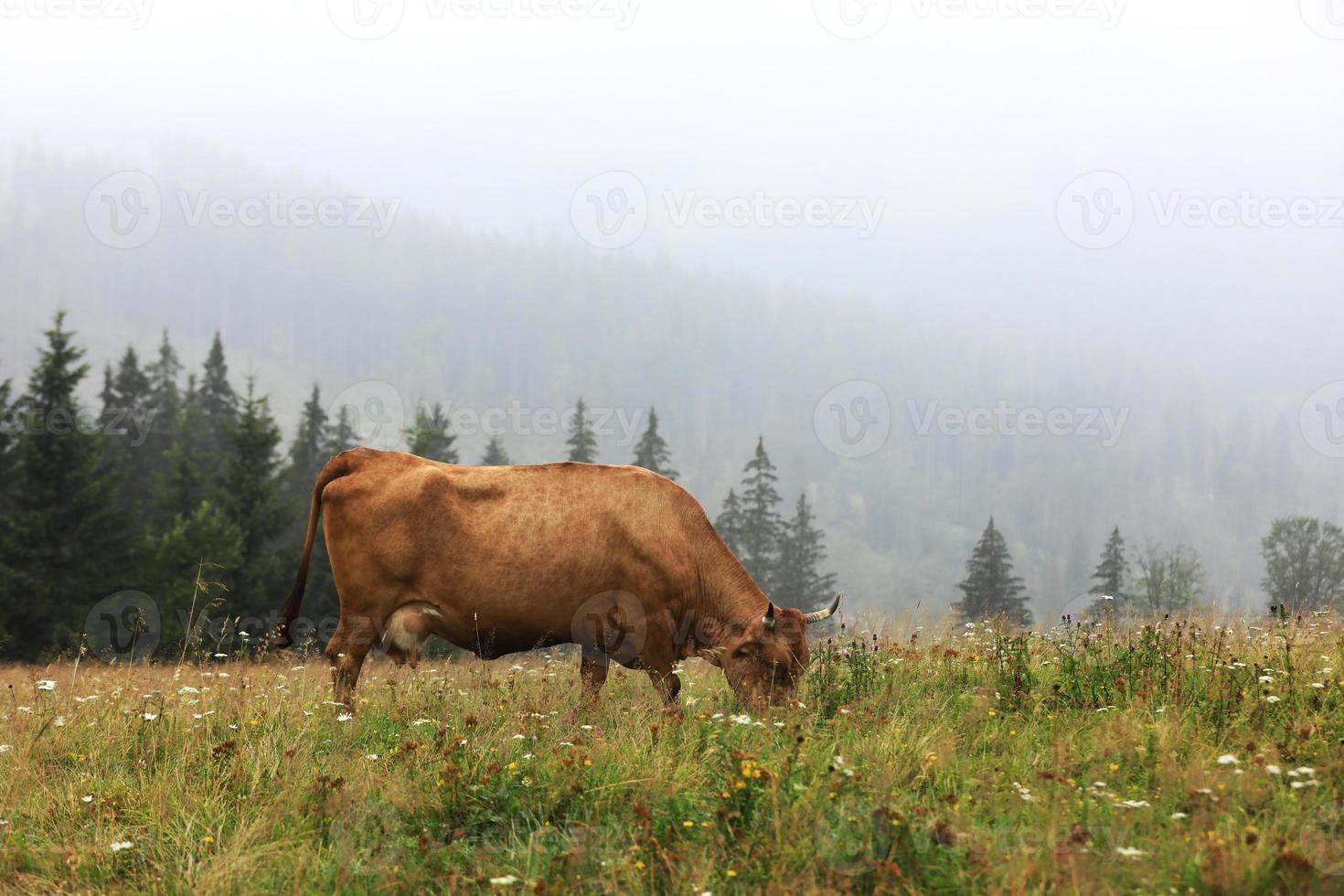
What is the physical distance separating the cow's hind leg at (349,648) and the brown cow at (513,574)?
12mm

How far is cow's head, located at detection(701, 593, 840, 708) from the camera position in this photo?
7.95 meters

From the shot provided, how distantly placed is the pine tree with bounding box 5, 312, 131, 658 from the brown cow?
29.3 m

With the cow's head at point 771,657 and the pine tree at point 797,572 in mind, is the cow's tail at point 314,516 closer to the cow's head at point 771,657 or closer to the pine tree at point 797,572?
the cow's head at point 771,657

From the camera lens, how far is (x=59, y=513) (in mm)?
33438

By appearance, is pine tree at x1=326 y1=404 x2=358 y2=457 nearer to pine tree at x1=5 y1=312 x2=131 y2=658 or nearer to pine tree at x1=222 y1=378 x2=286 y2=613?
pine tree at x1=222 y1=378 x2=286 y2=613

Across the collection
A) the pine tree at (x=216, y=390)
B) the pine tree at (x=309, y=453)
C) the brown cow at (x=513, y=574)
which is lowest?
the brown cow at (x=513, y=574)

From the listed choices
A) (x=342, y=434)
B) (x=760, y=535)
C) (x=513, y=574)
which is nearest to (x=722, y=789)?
(x=513, y=574)

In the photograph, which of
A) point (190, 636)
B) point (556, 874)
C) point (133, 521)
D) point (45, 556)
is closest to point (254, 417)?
point (133, 521)

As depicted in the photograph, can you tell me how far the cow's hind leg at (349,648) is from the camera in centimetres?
841

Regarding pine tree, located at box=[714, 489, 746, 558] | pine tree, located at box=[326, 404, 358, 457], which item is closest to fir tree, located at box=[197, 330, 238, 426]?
pine tree, located at box=[326, 404, 358, 457]

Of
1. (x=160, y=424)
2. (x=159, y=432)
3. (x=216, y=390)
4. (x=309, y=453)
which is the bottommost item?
(x=309, y=453)

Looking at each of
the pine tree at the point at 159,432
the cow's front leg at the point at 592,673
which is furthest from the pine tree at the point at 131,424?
the cow's front leg at the point at 592,673

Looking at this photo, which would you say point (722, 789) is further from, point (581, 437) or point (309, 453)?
point (309, 453)

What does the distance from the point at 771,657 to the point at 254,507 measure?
1282 inches
